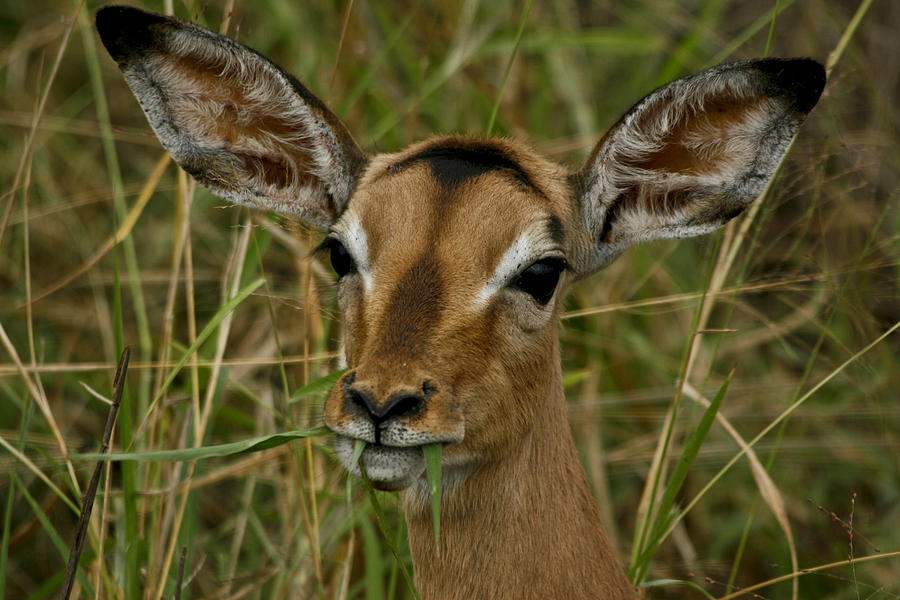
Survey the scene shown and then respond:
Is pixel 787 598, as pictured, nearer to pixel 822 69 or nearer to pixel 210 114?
pixel 822 69

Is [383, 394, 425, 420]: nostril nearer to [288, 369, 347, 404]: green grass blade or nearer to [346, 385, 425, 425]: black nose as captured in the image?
[346, 385, 425, 425]: black nose

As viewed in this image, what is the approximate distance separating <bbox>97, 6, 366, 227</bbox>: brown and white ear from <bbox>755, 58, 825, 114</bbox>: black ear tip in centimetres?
153

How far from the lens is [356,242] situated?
3729 millimetres

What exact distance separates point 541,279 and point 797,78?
1.01 m

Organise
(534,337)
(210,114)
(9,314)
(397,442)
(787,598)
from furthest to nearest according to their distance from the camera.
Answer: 1. (9,314)
2. (787,598)
3. (210,114)
4. (534,337)
5. (397,442)

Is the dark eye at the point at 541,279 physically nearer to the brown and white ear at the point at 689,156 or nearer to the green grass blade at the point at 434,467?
the brown and white ear at the point at 689,156

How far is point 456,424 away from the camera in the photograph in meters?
3.27

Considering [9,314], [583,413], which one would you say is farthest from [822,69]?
[9,314]

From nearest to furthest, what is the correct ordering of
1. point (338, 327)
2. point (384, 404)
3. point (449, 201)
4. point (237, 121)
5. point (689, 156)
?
point (384, 404)
point (449, 201)
point (689, 156)
point (237, 121)
point (338, 327)

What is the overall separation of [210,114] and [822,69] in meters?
2.13

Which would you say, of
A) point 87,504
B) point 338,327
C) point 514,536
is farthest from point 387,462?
point 338,327

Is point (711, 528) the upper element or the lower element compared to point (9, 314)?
lower

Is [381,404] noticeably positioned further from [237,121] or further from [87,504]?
[237,121]

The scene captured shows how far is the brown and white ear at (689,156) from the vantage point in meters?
3.65
